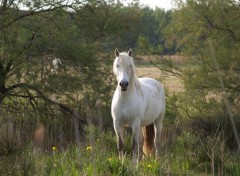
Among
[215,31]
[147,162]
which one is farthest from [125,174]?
[215,31]

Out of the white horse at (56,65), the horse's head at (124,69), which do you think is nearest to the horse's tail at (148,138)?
the horse's head at (124,69)

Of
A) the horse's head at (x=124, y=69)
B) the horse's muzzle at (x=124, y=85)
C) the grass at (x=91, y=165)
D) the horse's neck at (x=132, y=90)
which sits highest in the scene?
the horse's head at (x=124, y=69)

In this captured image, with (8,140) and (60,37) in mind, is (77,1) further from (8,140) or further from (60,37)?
(8,140)

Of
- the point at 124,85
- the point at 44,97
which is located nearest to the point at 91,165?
the point at 124,85

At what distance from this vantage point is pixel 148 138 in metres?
8.55

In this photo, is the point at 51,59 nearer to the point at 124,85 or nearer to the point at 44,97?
the point at 44,97

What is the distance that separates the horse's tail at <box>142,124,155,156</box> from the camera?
332 inches

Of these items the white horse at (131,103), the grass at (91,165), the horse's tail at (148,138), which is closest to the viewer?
the grass at (91,165)

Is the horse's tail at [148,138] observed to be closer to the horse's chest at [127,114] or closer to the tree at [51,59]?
the horse's chest at [127,114]

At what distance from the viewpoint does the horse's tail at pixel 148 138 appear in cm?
844

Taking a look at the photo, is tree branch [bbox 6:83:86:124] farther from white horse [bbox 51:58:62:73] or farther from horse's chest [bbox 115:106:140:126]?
horse's chest [bbox 115:106:140:126]

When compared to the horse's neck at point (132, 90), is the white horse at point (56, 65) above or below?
above

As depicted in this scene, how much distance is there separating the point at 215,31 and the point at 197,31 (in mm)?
483

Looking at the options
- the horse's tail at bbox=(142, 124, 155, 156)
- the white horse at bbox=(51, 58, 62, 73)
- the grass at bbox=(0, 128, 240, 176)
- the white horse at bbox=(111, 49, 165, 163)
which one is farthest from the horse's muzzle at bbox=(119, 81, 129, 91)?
the white horse at bbox=(51, 58, 62, 73)
